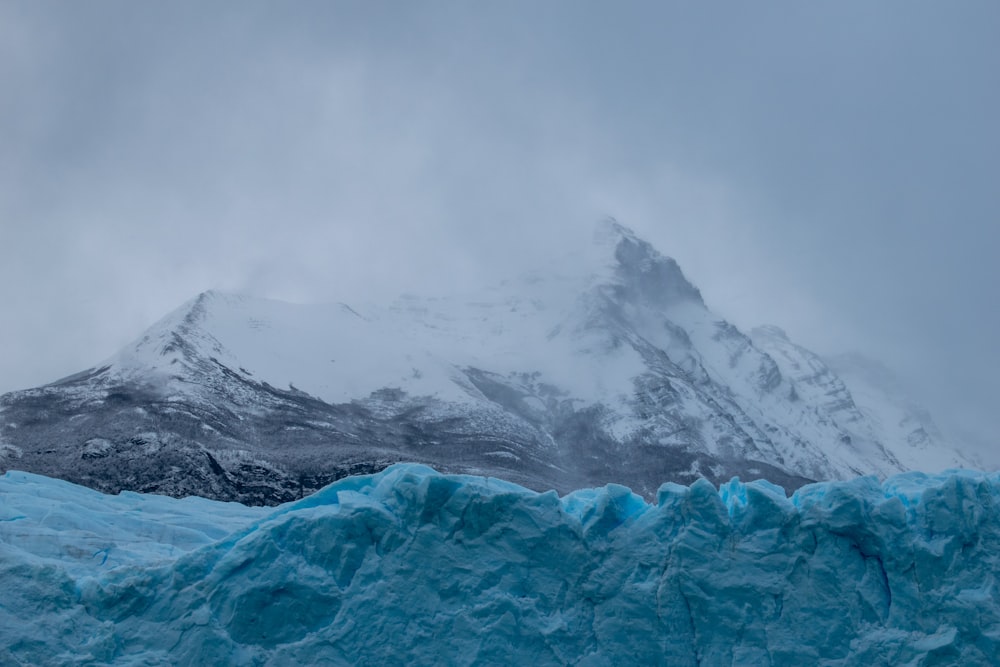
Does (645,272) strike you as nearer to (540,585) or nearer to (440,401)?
(440,401)

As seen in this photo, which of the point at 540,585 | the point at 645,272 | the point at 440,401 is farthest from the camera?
A: the point at 645,272

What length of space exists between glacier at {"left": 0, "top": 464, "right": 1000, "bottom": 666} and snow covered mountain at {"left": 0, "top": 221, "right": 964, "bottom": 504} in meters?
31.8

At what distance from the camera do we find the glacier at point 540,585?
64.0 feet

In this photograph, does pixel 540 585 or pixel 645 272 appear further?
pixel 645 272

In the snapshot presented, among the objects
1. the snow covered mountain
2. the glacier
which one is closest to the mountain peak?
the snow covered mountain

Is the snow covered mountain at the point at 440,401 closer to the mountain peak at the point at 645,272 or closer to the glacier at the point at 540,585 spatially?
the mountain peak at the point at 645,272

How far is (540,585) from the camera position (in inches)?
800

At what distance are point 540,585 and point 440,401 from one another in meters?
63.3

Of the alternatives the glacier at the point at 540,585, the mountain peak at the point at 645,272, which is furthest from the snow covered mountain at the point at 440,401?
the glacier at the point at 540,585

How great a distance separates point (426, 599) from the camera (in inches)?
789

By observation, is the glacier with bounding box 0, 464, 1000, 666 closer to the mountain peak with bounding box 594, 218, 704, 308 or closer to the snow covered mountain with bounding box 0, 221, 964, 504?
the snow covered mountain with bounding box 0, 221, 964, 504

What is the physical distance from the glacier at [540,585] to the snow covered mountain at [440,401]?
104ft

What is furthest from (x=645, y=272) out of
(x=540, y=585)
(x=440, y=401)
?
(x=540, y=585)

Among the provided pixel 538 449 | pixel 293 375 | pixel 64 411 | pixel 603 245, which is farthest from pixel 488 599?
pixel 603 245
